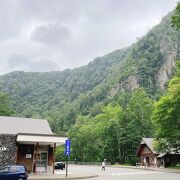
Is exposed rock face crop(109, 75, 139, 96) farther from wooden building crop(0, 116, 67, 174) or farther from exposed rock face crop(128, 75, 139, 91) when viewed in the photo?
wooden building crop(0, 116, 67, 174)

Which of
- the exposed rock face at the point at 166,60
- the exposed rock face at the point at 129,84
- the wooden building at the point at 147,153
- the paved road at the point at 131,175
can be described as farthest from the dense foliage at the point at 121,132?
the exposed rock face at the point at 166,60

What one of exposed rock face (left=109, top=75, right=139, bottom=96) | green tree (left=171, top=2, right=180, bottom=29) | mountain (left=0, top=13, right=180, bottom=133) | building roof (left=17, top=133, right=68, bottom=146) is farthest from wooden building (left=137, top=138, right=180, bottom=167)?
exposed rock face (left=109, top=75, right=139, bottom=96)

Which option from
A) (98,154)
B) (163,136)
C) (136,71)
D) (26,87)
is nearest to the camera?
(163,136)

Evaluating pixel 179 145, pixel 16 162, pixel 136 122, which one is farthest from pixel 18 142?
pixel 136 122

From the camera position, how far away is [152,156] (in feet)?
197

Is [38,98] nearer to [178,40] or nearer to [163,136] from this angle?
[178,40]

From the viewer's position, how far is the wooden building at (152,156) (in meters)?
56.6

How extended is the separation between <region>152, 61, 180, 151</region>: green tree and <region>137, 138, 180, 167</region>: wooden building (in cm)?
1115

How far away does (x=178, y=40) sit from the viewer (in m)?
155

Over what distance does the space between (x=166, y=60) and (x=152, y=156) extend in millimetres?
95233

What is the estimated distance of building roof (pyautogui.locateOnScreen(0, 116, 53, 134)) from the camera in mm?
31766

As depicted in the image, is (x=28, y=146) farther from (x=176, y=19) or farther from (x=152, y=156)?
(x=152, y=156)

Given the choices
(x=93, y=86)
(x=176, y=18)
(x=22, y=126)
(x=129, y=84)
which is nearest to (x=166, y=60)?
(x=129, y=84)

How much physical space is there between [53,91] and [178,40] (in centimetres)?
6706
